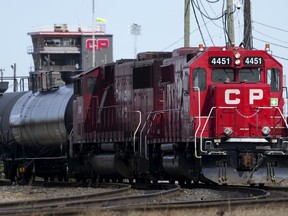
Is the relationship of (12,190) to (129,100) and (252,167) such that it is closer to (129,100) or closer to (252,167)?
(129,100)

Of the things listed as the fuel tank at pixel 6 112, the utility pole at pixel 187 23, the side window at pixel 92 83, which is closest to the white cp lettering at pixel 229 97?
the side window at pixel 92 83

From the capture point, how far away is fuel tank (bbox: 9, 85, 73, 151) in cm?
3161

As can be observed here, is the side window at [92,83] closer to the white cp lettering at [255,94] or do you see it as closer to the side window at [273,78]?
the side window at [273,78]

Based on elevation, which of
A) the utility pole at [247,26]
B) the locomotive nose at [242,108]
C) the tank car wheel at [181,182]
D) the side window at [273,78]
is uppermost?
the utility pole at [247,26]

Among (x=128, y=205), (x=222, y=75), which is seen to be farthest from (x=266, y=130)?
(x=128, y=205)

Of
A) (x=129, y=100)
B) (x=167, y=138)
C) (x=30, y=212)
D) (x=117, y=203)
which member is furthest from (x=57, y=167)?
(x=30, y=212)

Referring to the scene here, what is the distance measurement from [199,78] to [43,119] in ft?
35.0

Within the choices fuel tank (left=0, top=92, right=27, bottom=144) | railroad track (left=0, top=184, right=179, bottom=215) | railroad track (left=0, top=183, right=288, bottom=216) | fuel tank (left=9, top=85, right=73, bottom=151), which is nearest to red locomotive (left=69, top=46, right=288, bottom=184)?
railroad track (left=0, top=183, right=288, bottom=216)

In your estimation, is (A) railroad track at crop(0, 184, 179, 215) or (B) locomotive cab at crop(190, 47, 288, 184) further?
(B) locomotive cab at crop(190, 47, 288, 184)

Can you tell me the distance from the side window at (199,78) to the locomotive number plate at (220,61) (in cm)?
32

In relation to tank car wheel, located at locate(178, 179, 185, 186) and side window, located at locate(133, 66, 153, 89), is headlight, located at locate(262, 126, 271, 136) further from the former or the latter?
side window, located at locate(133, 66, 153, 89)

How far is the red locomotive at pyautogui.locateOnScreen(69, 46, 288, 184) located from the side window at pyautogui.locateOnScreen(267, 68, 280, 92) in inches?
1.0

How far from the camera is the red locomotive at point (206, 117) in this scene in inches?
883

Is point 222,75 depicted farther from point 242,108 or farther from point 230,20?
point 230,20
